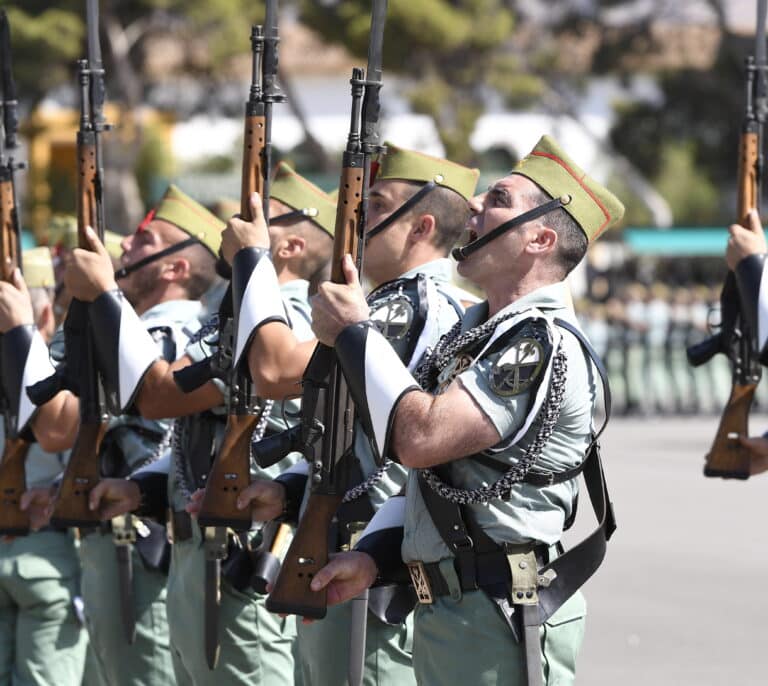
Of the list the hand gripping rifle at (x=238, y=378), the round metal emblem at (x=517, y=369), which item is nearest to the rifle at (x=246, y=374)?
the hand gripping rifle at (x=238, y=378)

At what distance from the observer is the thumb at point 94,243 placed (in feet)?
17.4

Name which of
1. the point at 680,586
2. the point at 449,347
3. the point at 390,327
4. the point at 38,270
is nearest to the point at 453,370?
the point at 449,347

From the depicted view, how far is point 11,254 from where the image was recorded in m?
6.41

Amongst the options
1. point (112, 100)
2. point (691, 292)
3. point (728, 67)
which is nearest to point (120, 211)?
point (112, 100)

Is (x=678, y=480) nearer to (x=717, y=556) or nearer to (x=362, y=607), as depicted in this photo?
(x=717, y=556)

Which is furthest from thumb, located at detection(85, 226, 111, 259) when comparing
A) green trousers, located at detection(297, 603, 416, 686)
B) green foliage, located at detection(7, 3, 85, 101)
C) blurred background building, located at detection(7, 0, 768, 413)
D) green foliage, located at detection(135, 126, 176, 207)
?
green foliage, located at detection(135, 126, 176, 207)

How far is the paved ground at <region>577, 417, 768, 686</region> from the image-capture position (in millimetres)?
8047

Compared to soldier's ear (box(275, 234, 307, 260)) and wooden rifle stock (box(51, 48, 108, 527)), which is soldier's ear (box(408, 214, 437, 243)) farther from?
wooden rifle stock (box(51, 48, 108, 527))

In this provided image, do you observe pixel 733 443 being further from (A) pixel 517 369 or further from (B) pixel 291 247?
(A) pixel 517 369

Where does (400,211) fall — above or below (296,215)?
above

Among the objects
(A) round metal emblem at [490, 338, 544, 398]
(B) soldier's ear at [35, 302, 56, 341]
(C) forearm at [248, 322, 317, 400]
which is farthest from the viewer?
(B) soldier's ear at [35, 302, 56, 341]

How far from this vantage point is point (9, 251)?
6.41 meters

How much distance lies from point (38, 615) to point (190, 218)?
1529 millimetres

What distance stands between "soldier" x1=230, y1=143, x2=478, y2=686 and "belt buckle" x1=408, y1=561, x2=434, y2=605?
0.38 m
